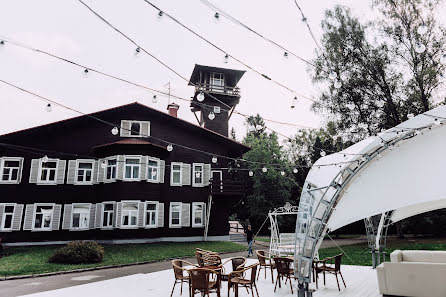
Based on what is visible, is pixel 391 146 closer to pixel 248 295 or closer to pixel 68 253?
pixel 248 295

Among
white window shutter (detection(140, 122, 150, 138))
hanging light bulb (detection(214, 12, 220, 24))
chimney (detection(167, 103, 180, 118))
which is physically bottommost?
hanging light bulb (detection(214, 12, 220, 24))

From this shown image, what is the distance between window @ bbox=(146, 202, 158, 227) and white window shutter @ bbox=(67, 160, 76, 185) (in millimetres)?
5436

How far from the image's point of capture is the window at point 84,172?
20641 mm

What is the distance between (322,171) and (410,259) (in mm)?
3624

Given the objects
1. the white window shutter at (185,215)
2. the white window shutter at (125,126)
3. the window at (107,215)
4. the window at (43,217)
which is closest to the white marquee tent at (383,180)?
the white window shutter at (185,215)

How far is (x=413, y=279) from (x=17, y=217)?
2140cm

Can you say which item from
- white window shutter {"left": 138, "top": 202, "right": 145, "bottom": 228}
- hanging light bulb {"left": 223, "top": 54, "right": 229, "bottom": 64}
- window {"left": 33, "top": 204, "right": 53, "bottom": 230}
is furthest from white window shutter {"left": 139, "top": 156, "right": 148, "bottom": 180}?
hanging light bulb {"left": 223, "top": 54, "right": 229, "bottom": 64}

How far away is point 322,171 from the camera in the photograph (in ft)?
26.5

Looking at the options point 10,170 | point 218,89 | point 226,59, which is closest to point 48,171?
point 10,170

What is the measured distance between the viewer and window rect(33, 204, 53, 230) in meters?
19.3

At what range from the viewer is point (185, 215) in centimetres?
2181

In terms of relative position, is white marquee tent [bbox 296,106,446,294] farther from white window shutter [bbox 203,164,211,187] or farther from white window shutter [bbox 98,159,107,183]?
white window shutter [bbox 98,159,107,183]

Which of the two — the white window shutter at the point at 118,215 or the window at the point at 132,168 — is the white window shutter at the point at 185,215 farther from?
the white window shutter at the point at 118,215

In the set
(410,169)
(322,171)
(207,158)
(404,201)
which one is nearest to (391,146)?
(410,169)
